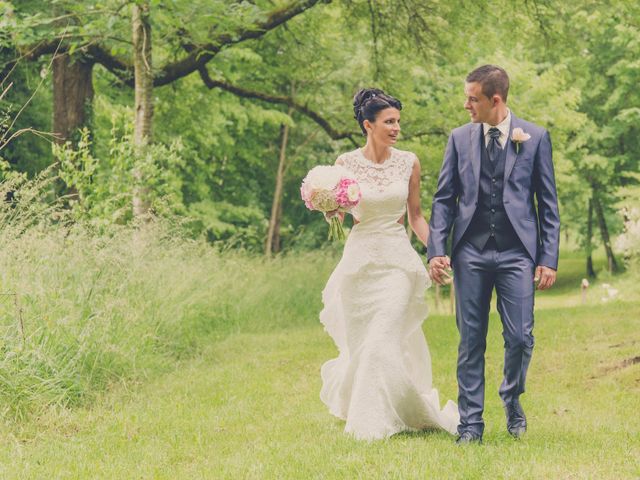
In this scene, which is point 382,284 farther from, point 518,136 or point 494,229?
point 518,136

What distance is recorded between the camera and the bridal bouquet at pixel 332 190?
6.59 m

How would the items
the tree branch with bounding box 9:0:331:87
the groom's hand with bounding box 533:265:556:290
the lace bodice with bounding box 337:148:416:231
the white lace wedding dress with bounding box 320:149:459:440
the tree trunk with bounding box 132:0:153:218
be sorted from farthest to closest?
1. the tree branch with bounding box 9:0:331:87
2. the tree trunk with bounding box 132:0:153:218
3. the lace bodice with bounding box 337:148:416:231
4. the white lace wedding dress with bounding box 320:149:459:440
5. the groom's hand with bounding box 533:265:556:290

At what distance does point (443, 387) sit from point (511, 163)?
3586mm

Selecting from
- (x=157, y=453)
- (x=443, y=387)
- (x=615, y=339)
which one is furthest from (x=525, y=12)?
(x=157, y=453)

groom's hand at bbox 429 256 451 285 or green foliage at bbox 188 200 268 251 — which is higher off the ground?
groom's hand at bbox 429 256 451 285

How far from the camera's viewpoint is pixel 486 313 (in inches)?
237

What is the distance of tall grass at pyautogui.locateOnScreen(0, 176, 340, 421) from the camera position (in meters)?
6.93

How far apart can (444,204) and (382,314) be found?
103 centimetres

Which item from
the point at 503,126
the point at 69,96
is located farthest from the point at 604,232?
the point at 503,126

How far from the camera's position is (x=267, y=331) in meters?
15.0

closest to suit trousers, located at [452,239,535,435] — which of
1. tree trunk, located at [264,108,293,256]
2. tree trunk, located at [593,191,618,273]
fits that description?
tree trunk, located at [264,108,293,256]

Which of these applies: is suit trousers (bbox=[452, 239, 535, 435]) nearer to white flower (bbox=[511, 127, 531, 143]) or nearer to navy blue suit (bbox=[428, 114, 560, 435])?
navy blue suit (bbox=[428, 114, 560, 435])

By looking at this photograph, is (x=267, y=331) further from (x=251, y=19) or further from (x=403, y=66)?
(x=403, y=66)

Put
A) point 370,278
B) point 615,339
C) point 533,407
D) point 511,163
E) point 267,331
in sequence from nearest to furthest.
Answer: point 511,163 < point 370,278 < point 533,407 < point 615,339 < point 267,331
